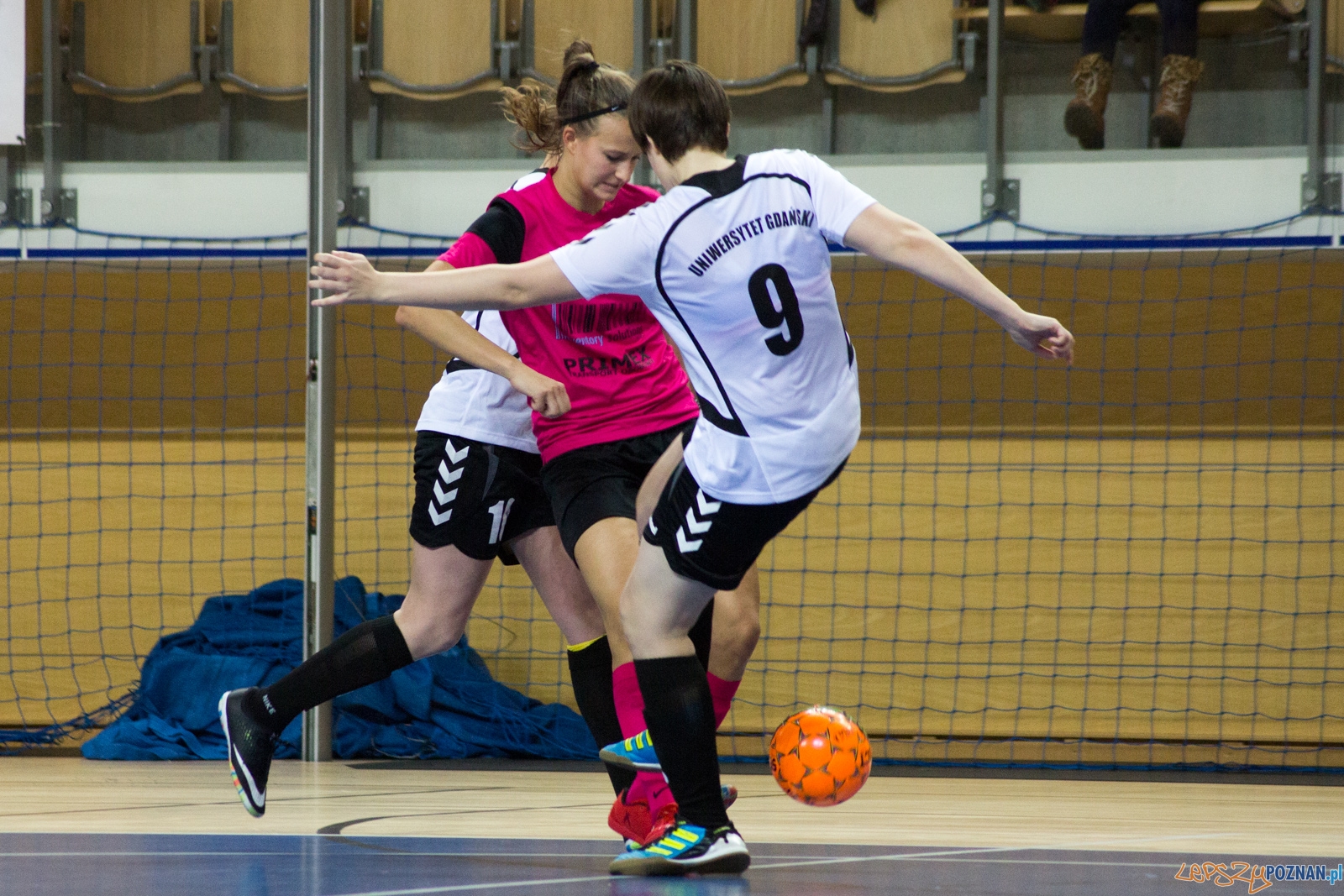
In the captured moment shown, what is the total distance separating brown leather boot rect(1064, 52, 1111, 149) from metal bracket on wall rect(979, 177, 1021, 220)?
0.42m

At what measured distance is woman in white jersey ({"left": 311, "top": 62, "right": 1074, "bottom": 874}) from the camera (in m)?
2.33

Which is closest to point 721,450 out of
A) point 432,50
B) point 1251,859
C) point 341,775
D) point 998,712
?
point 1251,859

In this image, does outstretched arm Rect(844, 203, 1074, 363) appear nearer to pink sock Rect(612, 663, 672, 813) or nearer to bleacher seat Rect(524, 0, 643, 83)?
pink sock Rect(612, 663, 672, 813)

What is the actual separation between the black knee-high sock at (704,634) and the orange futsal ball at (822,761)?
11.5 inches

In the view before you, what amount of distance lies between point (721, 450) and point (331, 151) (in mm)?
3018

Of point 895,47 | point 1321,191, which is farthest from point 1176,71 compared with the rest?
point 895,47

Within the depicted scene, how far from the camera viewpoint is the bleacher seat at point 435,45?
6844mm

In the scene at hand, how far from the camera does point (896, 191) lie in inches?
237

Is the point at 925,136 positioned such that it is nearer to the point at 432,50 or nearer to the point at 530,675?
the point at 432,50

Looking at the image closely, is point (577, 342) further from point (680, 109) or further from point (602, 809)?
point (602, 809)

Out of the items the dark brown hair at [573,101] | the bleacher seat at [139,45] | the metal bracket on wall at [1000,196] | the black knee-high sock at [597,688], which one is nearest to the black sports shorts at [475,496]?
the black knee-high sock at [597,688]

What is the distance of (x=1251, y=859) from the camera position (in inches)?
103

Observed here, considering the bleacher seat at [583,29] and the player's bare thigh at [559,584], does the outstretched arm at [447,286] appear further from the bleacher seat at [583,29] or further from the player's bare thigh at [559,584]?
the bleacher seat at [583,29]

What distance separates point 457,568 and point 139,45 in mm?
4829
